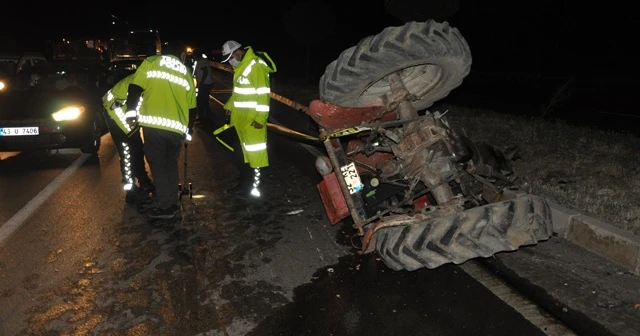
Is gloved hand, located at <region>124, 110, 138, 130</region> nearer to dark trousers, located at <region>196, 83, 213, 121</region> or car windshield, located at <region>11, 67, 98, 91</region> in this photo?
car windshield, located at <region>11, 67, 98, 91</region>

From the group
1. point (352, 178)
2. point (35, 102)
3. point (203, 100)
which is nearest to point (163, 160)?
point (352, 178)

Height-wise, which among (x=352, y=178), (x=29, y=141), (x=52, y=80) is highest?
(x=52, y=80)

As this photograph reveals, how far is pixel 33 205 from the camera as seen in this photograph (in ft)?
21.4

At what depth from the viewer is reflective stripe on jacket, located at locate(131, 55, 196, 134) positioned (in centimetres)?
579

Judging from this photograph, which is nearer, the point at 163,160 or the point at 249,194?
the point at 163,160

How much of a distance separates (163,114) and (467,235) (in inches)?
133

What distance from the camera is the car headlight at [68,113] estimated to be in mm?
8719

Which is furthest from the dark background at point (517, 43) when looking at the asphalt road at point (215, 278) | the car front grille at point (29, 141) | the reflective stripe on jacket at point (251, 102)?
the car front grille at point (29, 141)

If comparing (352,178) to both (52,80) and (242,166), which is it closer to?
(242,166)

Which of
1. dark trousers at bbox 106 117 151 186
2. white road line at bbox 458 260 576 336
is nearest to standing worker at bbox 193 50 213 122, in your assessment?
dark trousers at bbox 106 117 151 186

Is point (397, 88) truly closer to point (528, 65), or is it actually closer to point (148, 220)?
point (148, 220)

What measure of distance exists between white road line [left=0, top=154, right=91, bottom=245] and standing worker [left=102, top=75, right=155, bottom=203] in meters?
0.99

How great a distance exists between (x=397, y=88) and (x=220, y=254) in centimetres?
212

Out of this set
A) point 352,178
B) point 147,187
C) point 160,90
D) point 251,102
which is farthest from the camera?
point 147,187
